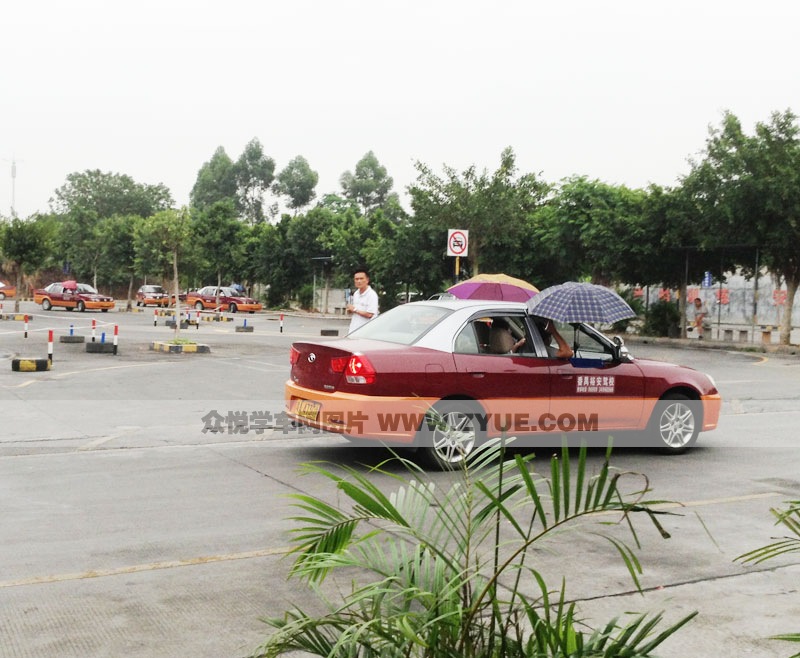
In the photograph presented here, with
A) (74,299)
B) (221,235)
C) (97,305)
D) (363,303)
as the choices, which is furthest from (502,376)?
(221,235)

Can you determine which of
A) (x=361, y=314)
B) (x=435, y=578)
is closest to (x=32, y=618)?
(x=435, y=578)

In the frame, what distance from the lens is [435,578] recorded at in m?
2.67

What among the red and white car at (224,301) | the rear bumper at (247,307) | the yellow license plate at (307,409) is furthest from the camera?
the red and white car at (224,301)

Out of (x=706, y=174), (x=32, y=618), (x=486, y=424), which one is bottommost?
(x=32, y=618)

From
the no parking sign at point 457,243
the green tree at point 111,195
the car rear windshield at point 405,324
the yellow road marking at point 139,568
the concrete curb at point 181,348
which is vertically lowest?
the yellow road marking at point 139,568

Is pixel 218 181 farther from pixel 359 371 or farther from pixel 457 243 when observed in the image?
pixel 359 371

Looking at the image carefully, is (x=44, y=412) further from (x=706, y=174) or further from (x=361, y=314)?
(x=706, y=174)

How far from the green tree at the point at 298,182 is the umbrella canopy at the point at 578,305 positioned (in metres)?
96.6

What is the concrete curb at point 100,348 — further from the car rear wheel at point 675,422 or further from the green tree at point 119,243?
the green tree at point 119,243

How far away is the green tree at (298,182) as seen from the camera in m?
103

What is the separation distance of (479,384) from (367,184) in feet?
317

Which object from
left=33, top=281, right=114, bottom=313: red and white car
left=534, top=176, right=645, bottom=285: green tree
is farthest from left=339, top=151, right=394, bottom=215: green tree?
left=534, top=176, right=645, bottom=285: green tree

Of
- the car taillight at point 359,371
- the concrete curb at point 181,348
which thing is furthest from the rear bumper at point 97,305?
the car taillight at point 359,371

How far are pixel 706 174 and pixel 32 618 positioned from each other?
28.9 m
